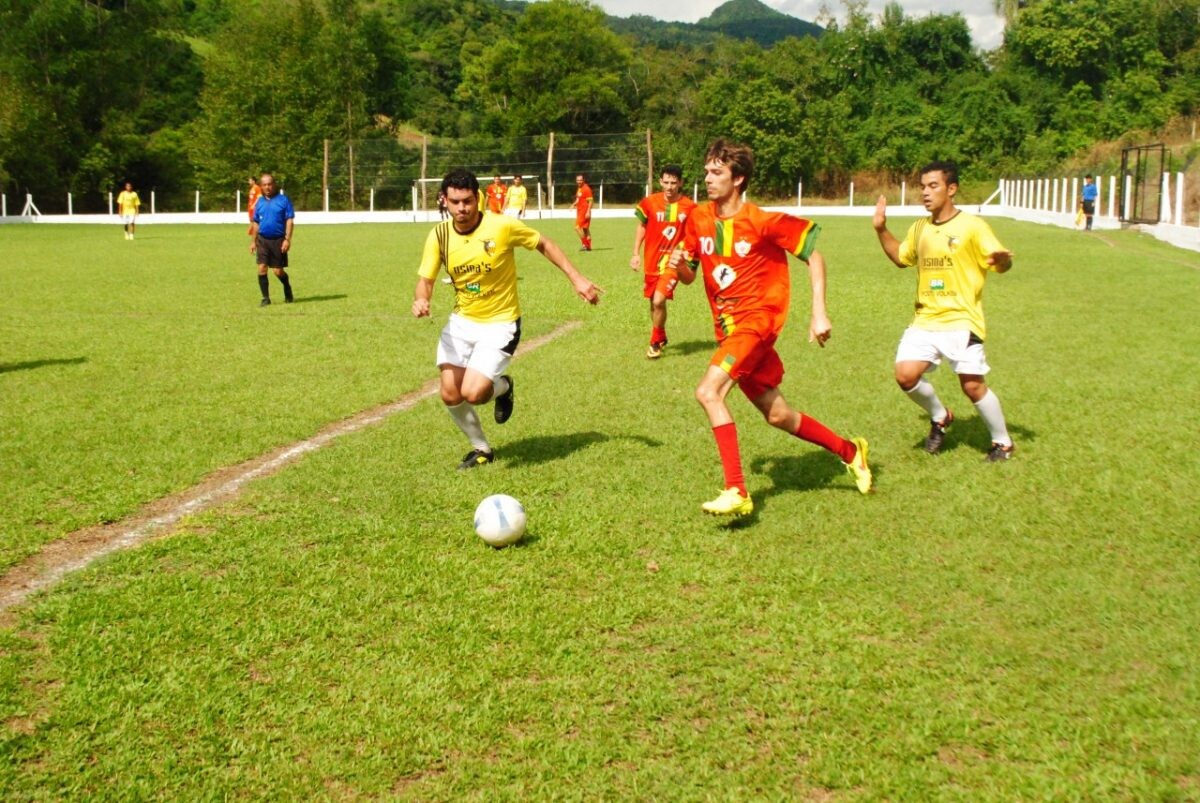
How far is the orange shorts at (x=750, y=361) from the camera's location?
6047 millimetres

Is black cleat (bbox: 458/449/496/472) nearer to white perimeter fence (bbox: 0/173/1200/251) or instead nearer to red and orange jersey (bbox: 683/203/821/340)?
red and orange jersey (bbox: 683/203/821/340)

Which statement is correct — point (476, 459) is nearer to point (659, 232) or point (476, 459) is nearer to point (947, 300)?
point (947, 300)

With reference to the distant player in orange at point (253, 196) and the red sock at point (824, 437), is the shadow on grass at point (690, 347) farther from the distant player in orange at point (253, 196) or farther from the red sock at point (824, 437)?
the distant player in orange at point (253, 196)

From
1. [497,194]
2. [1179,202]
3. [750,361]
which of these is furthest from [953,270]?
[497,194]

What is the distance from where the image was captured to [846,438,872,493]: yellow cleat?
20.9 ft

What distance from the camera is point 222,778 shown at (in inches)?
137

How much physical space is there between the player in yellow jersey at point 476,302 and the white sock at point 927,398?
2.12m

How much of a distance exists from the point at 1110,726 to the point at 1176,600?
132 cm

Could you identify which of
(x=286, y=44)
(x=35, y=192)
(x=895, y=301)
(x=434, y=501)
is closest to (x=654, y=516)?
(x=434, y=501)

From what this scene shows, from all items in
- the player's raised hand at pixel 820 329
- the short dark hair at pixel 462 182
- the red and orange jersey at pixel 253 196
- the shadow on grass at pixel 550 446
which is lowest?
the shadow on grass at pixel 550 446

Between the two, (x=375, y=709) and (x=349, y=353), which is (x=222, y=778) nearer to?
(x=375, y=709)

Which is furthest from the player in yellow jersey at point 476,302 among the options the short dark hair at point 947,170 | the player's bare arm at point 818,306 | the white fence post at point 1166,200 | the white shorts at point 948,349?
the white fence post at point 1166,200

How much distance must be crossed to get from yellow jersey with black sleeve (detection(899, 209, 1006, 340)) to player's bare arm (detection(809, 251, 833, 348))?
4.50ft

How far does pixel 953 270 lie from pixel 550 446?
2.84 metres
